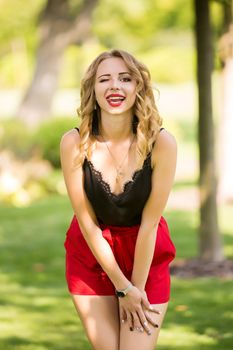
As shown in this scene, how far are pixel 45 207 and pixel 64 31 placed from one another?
747cm

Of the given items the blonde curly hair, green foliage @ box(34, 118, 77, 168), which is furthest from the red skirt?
green foliage @ box(34, 118, 77, 168)

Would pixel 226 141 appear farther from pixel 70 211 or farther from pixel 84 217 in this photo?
pixel 84 217

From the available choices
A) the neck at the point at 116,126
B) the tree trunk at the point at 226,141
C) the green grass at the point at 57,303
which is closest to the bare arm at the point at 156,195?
the neck at the point at 116,126

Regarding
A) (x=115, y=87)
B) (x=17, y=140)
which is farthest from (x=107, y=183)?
(x=17, y=140)

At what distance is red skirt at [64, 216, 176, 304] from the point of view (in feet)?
14.2

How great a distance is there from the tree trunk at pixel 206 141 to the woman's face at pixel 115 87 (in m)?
4.19

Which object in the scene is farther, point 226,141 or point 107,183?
point 226,141

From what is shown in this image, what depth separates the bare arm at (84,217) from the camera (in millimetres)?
4238

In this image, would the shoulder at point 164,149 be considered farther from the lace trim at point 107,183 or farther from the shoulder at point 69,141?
the shoulder at point 69,141

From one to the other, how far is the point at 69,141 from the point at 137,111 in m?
0.35

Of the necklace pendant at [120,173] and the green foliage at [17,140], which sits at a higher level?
the green foliage at [17,140]

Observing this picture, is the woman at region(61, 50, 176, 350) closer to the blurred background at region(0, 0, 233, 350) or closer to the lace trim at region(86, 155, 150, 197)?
the lace trim at region(86, 155, 150, 197)

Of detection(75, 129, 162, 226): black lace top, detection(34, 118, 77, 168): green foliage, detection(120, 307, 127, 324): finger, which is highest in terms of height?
detection(34, 118, 77, 168): green foliage

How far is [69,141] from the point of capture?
14.1ft
